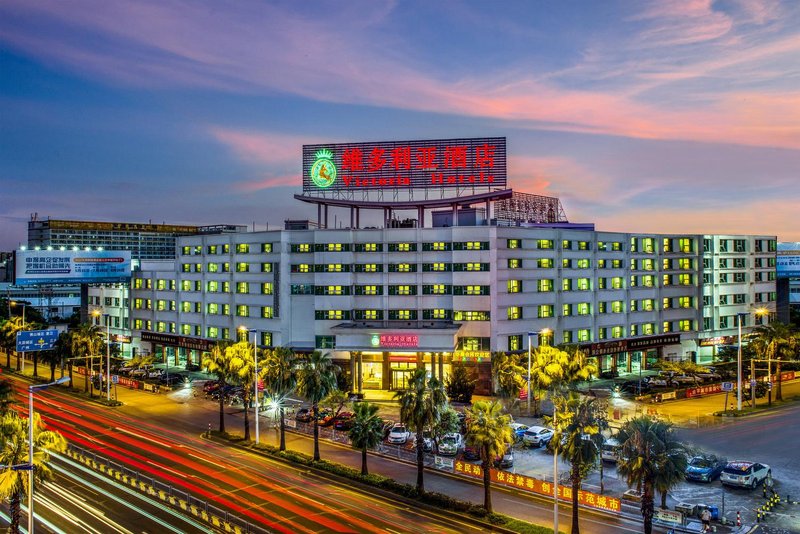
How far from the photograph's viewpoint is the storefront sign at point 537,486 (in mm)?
46125

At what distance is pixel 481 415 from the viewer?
4459 centimetres

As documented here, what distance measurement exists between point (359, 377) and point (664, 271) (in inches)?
2573

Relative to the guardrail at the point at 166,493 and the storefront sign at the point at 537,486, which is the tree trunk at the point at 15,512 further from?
the storefront sign at the point at 537,486

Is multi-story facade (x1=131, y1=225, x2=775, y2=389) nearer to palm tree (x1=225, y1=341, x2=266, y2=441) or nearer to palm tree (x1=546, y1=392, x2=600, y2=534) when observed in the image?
palm tree (x1=225, y1=341, x2=266, y2=441)

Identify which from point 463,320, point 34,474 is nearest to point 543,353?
point 463,320

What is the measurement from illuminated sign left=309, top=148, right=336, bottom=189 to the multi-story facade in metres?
9.84

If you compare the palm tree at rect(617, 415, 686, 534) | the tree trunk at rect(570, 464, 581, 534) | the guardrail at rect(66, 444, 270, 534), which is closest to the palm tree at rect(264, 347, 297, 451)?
the guardrail at rect(66, 444, 270, 534)

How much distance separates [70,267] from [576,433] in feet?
390

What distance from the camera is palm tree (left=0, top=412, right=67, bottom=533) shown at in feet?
129

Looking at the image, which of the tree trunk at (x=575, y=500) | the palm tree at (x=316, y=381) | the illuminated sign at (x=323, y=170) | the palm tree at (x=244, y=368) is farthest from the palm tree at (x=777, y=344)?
the illuminated sign at (x=323, y=170)

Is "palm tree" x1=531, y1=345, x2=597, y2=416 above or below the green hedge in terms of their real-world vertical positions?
above

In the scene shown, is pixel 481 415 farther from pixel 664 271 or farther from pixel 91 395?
pixel 664 271

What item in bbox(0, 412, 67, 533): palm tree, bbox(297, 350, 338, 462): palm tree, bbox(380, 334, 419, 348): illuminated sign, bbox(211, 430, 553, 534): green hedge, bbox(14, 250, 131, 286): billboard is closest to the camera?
bbox(0, 412, 67, 533): palm tree

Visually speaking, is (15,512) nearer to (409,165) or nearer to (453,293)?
(453,293)
